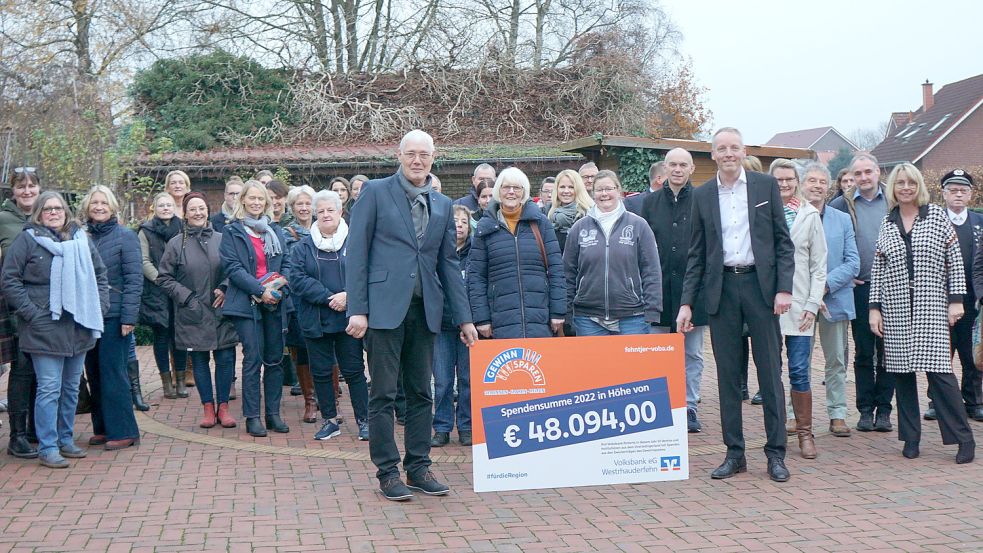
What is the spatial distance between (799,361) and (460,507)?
283 centimetres

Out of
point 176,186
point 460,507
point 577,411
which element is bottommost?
point 460,507

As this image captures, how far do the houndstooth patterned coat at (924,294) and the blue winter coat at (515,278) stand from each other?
242cm

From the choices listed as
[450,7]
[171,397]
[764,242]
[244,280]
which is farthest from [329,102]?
[764,242]

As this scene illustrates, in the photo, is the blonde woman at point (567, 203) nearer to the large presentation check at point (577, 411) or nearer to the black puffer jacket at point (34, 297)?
the large presentation check at point (577, 411)

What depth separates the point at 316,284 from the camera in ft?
25.5

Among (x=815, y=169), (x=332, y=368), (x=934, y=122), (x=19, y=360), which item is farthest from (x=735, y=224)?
(x=934, y=122)

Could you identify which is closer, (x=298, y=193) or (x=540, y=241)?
(x=540, y=241)

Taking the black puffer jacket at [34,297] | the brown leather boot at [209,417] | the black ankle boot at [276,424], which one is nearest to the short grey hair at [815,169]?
the black ankle boot at [276,424]

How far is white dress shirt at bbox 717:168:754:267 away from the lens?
6473mm

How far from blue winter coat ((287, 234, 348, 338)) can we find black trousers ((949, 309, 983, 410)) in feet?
15.9

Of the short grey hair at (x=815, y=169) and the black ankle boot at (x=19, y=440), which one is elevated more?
the short grey hair at (x=815, y=169)

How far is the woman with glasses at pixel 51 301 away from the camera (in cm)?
688

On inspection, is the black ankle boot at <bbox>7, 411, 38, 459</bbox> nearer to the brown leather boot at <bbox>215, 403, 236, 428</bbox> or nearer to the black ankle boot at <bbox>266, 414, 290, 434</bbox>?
the brown leather boot at <bbox>215, 403, 236, 428</bbox>

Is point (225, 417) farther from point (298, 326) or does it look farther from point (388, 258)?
point (388, 258)
